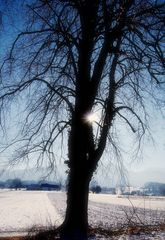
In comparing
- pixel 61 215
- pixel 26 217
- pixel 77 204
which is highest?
pixel 77 204

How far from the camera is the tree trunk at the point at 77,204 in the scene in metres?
10.1

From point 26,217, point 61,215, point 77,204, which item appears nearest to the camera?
point 77,204

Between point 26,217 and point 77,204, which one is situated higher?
point 77,204

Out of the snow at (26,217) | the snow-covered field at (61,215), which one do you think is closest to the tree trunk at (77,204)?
the snow-covered field at (61,215)

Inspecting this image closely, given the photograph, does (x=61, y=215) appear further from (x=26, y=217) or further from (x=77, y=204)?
(x=77, y=204)

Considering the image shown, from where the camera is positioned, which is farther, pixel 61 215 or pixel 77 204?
pixel 61 215

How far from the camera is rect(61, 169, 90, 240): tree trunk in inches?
399

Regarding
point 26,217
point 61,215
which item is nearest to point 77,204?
point 26,217

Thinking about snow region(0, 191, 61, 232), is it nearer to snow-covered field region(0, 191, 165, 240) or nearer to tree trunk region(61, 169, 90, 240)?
snow-covered field region(0, 191, 165, 240)

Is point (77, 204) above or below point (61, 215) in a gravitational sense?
above

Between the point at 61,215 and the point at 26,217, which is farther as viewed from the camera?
the point at 61,215

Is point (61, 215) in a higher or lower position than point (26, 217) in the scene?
higher

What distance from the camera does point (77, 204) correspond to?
10.3 metres

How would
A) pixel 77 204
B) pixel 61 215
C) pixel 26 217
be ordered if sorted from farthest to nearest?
1. pixel 61 215
2. pixel 26 217
3. pixel 77 204
